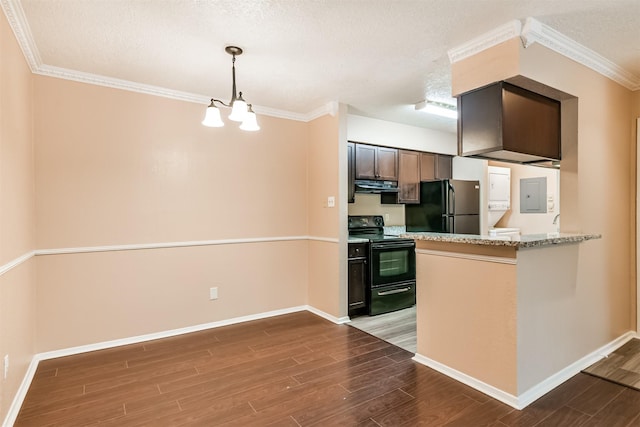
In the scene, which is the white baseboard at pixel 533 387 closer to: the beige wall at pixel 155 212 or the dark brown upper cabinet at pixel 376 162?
the beige wall at pixel 155 212

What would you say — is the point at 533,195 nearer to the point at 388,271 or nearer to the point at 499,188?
the point at 499,188

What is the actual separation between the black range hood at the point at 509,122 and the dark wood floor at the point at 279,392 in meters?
1.72

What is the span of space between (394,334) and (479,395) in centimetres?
120

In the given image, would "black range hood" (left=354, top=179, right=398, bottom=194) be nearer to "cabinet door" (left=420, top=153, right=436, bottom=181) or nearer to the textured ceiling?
"cabinet door" (left=420, top=153, right=436, bottom=181)

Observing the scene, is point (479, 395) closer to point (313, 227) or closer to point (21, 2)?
point (313, 227)

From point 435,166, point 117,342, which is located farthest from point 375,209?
point 117,342

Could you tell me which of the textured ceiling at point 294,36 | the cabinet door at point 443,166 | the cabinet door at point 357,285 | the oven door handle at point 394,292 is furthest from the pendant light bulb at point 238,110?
the cabinet door at point 443,166

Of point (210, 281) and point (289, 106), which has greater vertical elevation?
point (289, 106)

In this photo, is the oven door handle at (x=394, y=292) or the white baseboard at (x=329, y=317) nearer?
the white baseboard at (x=329, y=317)

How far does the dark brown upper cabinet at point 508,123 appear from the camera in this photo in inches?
92.7

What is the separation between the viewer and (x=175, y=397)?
2.30 meters

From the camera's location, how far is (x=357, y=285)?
400 cm

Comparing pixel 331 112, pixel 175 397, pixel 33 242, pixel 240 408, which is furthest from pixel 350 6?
pixel 33 242

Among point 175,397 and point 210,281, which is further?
point 210,281
